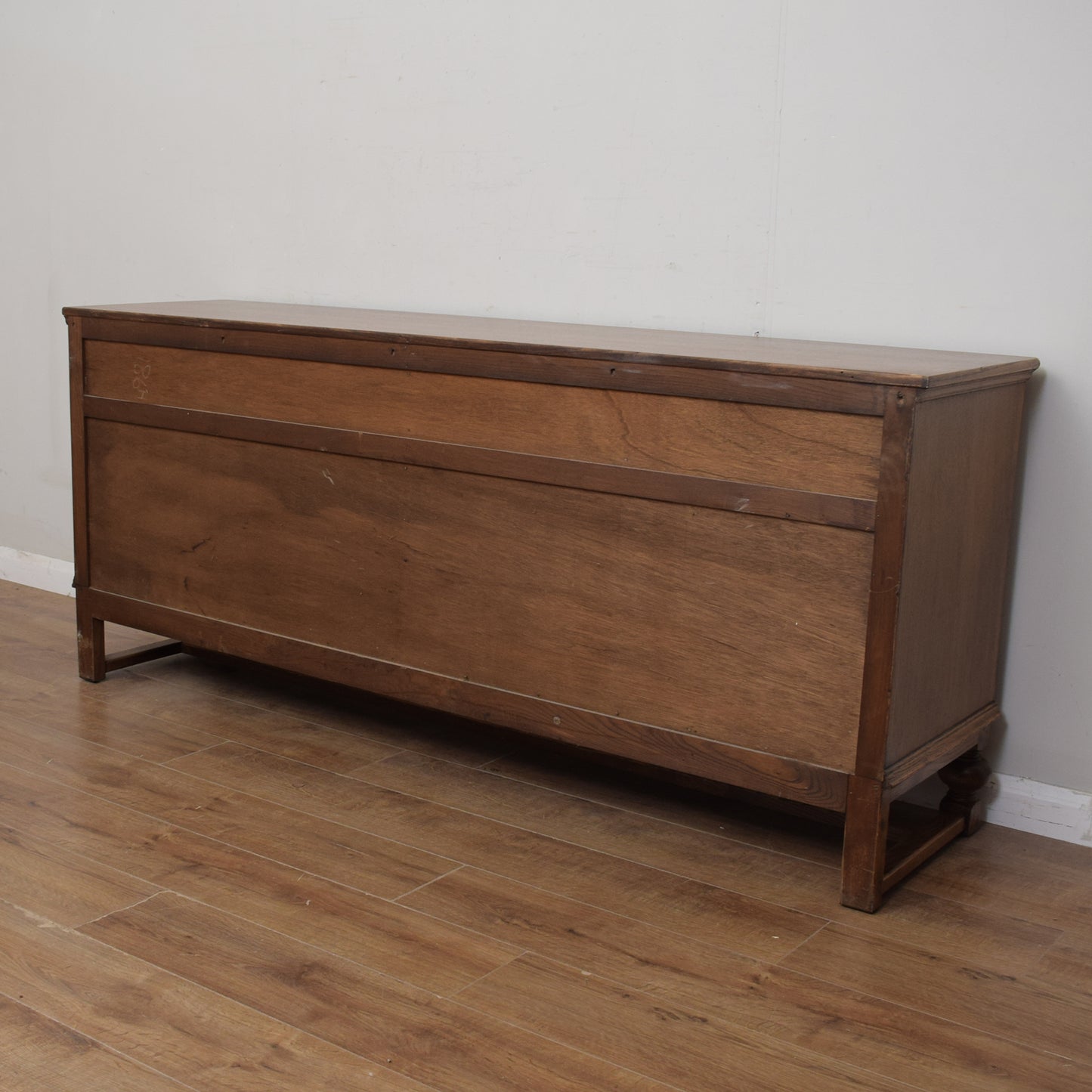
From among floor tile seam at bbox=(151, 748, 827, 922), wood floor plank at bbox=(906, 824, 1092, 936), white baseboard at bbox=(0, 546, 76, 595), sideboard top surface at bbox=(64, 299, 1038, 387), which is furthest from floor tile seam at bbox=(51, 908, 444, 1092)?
white baseboard at bbox=(0, 546, 76, 595)

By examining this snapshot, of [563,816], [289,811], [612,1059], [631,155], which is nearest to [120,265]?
[631,155]

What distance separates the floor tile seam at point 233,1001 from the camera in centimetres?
160

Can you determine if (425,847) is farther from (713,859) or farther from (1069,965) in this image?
(1069,965)

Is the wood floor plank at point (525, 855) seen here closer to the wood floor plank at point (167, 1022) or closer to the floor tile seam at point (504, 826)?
the floor tile seam at point (504, 826)

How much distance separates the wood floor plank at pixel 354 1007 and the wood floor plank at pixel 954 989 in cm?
41

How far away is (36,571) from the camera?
12.3 ft

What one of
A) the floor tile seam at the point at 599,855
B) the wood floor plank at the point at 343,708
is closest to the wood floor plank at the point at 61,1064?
the floor tile seam at the point at 599,855

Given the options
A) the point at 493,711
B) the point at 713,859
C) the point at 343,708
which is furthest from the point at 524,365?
the point at 343,708

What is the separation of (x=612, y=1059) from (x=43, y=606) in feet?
8.15

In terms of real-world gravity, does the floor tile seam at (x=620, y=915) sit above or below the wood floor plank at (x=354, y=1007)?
below

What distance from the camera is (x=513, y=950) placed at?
1872 mm

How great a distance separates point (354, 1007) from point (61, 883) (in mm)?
587

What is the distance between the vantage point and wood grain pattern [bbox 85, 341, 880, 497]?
194cm

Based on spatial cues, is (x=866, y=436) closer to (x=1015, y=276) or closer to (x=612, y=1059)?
(x=1015, y=276)
